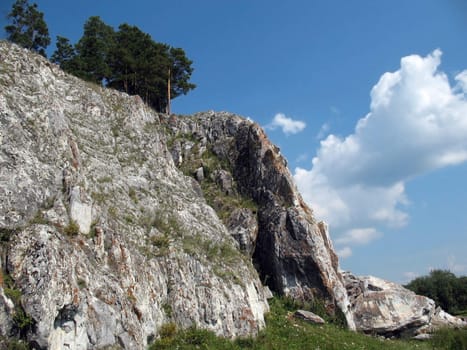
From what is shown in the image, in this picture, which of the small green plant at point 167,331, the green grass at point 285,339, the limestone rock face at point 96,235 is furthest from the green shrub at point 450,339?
the small green plant at point 167,331

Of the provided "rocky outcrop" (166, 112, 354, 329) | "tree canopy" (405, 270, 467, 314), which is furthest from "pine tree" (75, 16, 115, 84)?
"tree canopy" (405, 270, 467, 314)

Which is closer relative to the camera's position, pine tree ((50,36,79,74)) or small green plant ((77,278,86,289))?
Answer: small green plant ((77,278,86,289))

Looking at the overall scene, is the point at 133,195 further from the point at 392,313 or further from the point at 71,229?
the point at 392,313

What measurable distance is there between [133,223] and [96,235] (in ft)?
15.7

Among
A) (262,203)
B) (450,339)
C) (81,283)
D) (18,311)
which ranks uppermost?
(262,203)

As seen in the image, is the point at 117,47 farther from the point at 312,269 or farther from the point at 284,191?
the point at 312,269

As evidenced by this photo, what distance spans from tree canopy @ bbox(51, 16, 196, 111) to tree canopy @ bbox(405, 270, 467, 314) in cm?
6337

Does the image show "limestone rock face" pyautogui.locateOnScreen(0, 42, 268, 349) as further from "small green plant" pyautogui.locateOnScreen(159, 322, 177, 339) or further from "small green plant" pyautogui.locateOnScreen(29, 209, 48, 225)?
"small green plant" pyautogui.locateOnScreen(159, 322, 177, 339)

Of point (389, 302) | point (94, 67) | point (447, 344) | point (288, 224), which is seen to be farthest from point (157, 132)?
point (447, 344)

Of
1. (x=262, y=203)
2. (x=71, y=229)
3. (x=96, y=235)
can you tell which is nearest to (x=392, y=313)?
(x=262, y=203)

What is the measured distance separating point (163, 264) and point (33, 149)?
10.2m

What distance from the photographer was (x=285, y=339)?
85.0ft

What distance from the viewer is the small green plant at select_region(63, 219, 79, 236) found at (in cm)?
1934

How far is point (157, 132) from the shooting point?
4238 cm
